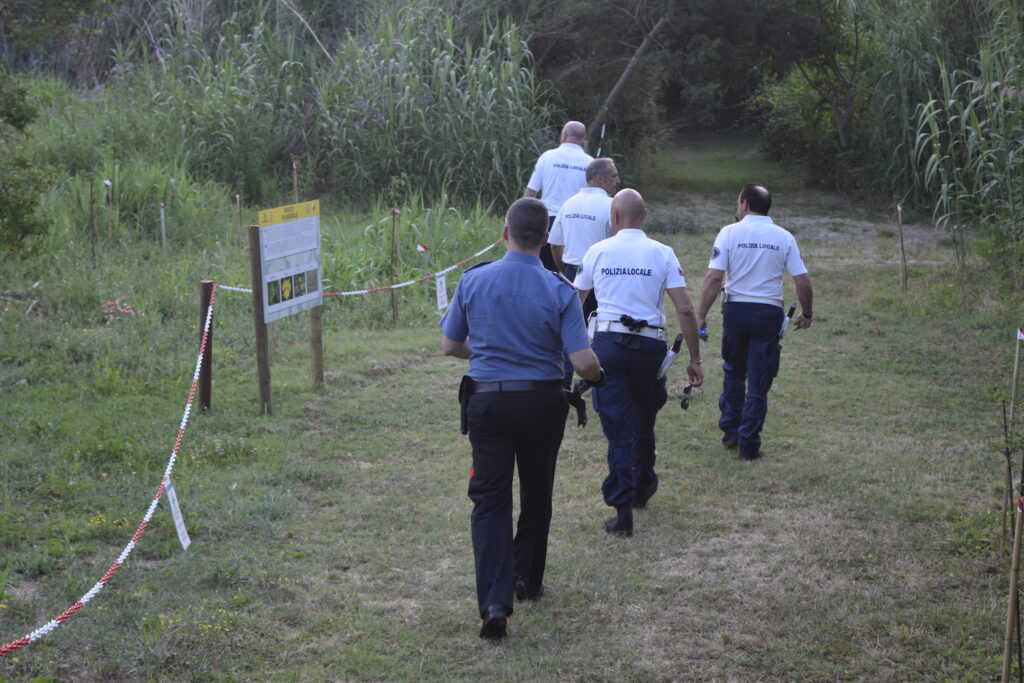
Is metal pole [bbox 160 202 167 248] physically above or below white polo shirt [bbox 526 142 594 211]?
below

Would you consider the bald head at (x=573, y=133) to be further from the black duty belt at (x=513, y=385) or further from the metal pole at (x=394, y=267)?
the black duty belt at (x=513, y=385)

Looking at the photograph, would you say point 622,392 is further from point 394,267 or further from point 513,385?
point 394,267

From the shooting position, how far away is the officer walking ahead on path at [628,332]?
5723 mm

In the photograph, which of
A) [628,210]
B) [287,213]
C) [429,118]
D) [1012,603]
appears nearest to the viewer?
[1012,603]

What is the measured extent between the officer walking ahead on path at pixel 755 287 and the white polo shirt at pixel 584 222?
92 centimetres

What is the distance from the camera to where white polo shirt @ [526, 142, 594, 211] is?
8.72 metres

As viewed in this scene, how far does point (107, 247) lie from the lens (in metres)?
12.1

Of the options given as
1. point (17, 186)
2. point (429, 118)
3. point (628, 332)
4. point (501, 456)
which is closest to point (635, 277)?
point (628, 332)

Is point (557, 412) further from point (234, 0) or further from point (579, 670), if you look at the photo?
point (234, 0)

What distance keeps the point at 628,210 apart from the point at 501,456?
6.24 ft

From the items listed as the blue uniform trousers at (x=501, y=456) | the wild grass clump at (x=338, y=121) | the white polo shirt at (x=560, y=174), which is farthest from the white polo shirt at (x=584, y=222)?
the wild grass clump at (x=338, y=121)

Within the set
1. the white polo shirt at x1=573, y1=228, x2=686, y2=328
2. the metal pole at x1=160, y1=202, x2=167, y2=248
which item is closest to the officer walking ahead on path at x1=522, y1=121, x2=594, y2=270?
the white polo shirt at x1=573, y1=228, x2=686, y2=328

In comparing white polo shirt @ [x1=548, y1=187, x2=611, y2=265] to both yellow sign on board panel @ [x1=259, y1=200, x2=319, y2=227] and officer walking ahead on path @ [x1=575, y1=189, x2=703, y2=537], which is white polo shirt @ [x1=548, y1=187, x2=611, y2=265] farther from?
yellow sign on board panel @ [x1=259, y1=200, x2=319, y2=227]

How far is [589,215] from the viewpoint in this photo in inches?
293
